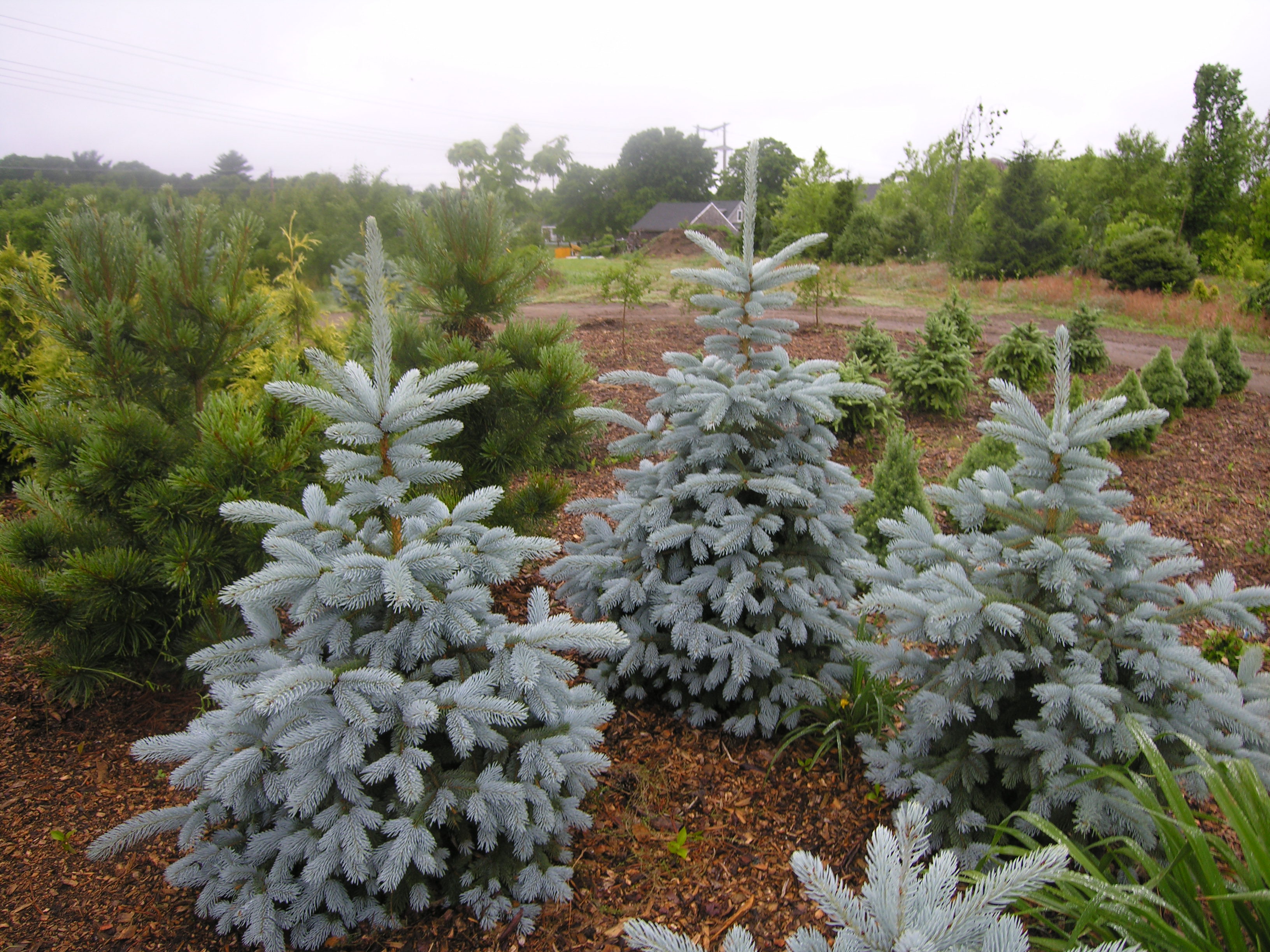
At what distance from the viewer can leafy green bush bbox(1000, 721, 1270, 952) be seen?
1.82 meters

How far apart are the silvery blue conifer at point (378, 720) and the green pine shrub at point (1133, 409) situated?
273 inches

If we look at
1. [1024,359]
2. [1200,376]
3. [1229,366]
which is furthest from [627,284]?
[1229,366]

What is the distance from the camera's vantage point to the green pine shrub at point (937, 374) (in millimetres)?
7918

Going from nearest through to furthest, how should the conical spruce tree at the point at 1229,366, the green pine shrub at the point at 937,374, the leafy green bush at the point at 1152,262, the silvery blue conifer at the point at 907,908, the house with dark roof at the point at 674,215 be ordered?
1. the silvery blue conifer at the point at 907,908
2. the green pine shrub at the point at 937,374
3. the conical spruce tree at the point at 1229,366
4. the leafy green bush at the point at 1152,262
5. the house with dark roof at the point at 674,215

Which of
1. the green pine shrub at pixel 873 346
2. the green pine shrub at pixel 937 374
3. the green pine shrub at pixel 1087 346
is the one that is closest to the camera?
the green pine shrub at pixel 937 374

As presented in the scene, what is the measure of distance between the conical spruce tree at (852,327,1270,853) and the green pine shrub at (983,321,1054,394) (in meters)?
7.07

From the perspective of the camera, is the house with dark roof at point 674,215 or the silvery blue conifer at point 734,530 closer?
the silvery blue conifer at point 734,530

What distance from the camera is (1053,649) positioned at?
2.51 m

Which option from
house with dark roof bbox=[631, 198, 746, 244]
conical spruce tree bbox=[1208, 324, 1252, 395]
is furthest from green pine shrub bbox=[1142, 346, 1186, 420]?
house with dark roof bbox=[631, 198, 746, 244]

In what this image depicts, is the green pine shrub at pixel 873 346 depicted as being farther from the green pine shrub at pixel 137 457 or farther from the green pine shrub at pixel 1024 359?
the green pine shrub at pixel 137 457

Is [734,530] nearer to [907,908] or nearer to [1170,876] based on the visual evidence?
[1170,876]

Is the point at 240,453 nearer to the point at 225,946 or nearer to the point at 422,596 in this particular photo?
the point at 422,596

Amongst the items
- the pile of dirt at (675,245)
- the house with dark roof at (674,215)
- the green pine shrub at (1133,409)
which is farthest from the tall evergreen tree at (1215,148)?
the house with dark roof at (674,215)

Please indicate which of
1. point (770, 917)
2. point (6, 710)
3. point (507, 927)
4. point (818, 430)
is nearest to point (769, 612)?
point (818, 430)
